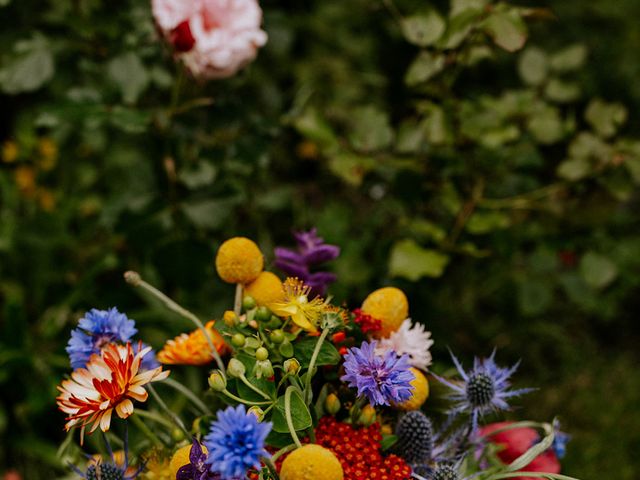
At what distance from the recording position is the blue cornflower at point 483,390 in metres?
0.60

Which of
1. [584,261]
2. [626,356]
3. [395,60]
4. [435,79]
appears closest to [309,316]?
[435,79]

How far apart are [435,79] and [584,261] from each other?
0.40 metres

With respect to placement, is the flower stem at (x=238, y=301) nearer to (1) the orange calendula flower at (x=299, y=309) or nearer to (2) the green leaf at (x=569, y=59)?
(1) the orange calendula flower at (x=299, y=309)

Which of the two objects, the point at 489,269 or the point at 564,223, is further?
the point at 489,269

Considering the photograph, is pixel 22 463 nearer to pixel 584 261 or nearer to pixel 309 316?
pixel 309 316

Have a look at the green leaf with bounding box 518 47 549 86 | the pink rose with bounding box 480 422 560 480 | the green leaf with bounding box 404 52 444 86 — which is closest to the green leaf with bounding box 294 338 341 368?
the pink rose with bounding box 480 422 560 480

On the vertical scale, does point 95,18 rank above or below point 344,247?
above

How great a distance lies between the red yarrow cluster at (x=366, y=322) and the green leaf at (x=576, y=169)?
571 millimetres

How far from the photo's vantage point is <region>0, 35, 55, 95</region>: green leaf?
1018 mm

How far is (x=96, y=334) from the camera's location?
0.59 metres

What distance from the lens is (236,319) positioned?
1.95 feet

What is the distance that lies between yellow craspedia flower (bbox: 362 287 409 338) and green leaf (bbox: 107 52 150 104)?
566 mm

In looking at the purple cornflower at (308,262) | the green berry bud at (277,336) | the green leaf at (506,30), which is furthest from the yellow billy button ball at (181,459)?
the green leaf at (506,30)

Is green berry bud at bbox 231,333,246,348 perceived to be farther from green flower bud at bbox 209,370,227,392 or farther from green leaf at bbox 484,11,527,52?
green leaf at bbox 484,11,527,52
